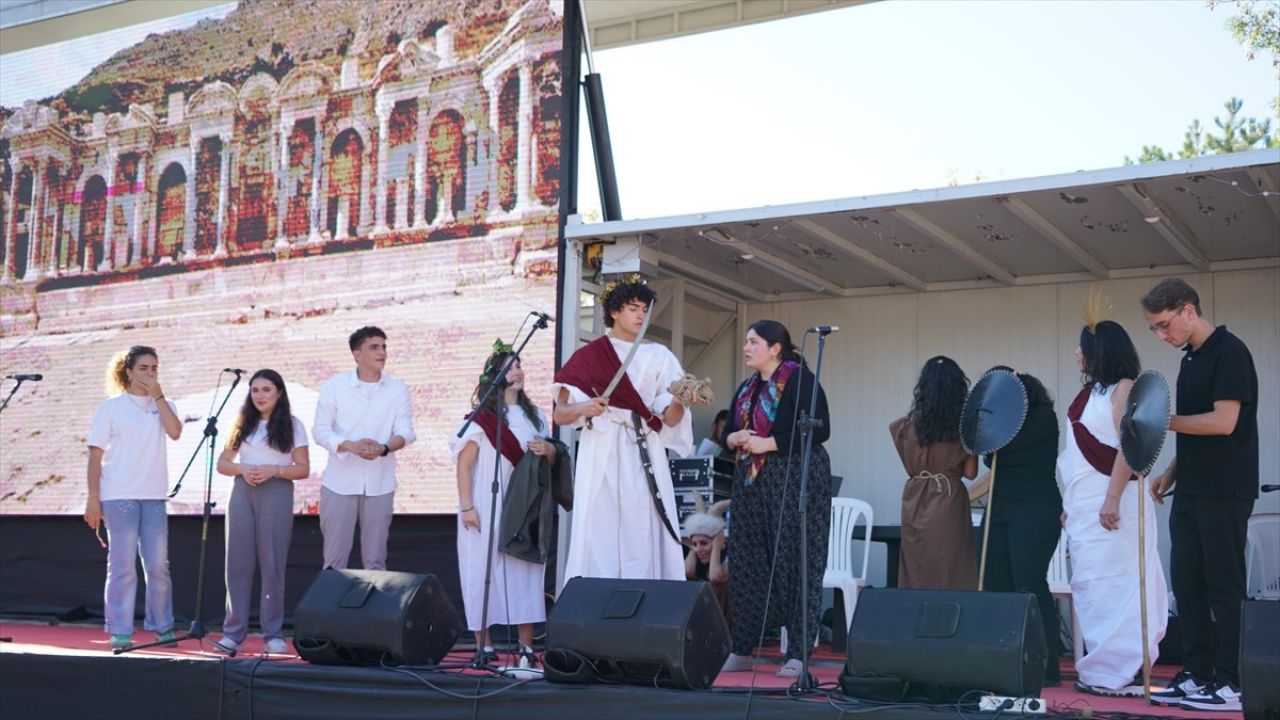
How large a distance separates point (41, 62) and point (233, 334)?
3.17 metres

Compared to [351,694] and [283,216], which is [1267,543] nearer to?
[351,694]

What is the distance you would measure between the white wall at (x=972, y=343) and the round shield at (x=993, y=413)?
11.5ft

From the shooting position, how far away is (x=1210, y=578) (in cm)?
496

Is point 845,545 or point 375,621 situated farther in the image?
point 845,545

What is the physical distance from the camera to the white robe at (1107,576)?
5414mm

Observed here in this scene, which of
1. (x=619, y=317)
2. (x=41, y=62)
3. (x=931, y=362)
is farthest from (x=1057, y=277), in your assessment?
(x=41, y=62)

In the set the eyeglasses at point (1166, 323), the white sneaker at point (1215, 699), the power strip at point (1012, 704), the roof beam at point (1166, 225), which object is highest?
the roof beam at point (1166, 225)

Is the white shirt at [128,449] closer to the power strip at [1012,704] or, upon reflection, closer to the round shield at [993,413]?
the round shield at [993,413]

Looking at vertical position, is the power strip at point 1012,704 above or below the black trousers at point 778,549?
below

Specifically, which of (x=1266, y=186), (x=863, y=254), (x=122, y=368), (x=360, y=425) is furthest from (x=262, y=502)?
(x=1266, y=186)

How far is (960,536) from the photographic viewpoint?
19.6 feet

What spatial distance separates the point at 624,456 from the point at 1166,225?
146 inches

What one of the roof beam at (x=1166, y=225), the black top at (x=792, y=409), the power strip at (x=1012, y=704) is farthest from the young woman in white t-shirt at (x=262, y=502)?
the roof beam at (x=1166, y=225)

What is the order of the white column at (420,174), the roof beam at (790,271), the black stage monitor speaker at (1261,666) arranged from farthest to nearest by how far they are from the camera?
the white column at (420,174)
the roof beam at (790,271)
the black stage monitor speaker at (1261,666)
